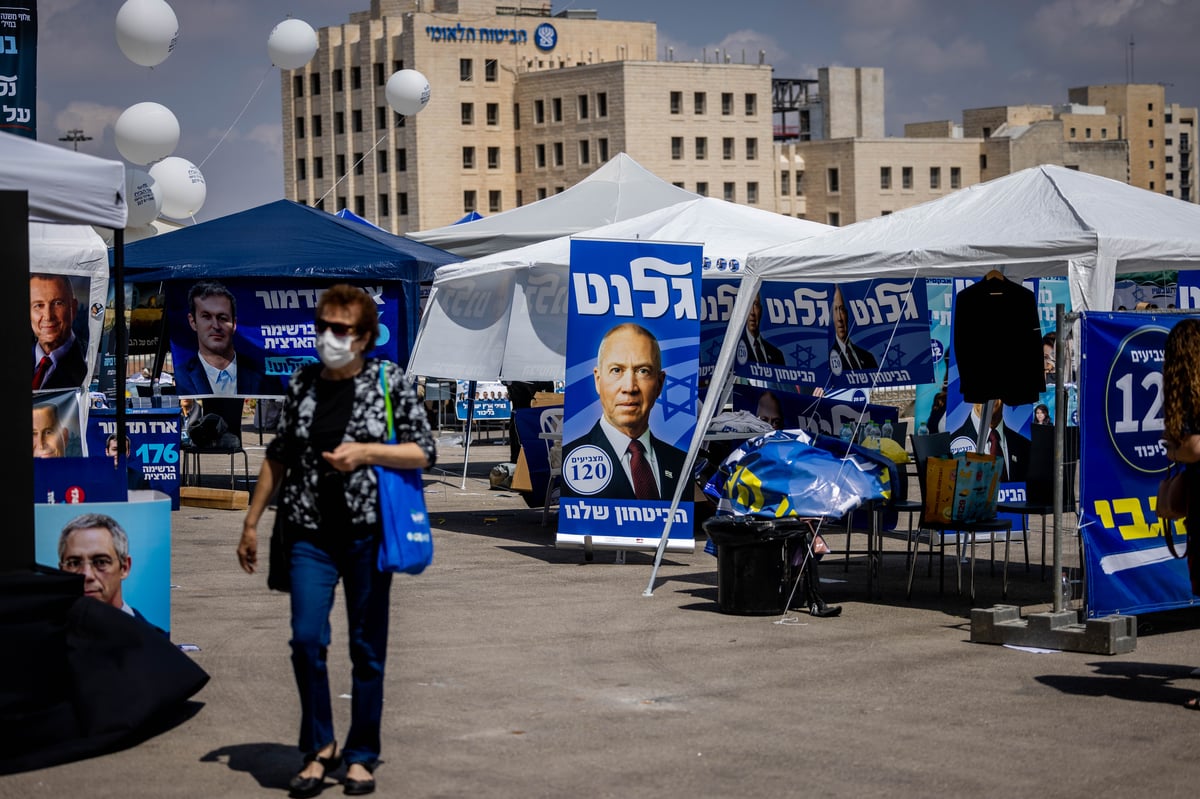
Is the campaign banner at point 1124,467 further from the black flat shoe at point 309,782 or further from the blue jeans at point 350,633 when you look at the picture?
the black flat shoe at point 309,782

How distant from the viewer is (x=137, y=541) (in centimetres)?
791

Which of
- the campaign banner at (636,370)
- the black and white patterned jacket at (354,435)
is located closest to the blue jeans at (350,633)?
the black and white patterned jacket at (354,435)

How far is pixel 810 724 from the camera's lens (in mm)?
7512

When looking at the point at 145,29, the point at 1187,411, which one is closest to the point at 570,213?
the point at 145,29

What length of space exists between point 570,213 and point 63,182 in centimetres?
1408

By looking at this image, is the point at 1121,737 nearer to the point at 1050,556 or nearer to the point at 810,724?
the point at 810,724

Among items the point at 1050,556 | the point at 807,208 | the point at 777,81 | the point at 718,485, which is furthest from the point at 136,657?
the point at 777,81

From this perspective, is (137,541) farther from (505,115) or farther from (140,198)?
(505,115)

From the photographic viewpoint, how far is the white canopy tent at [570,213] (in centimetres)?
2098

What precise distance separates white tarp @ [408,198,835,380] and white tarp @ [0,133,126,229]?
25.2 ft

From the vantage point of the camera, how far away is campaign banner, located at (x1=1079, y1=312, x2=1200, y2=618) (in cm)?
948

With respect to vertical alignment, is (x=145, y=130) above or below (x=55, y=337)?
above

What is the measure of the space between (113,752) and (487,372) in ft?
31.4

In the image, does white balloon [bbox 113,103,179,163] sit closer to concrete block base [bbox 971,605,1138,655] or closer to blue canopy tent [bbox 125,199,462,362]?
blue canopy tent [bbox 125,199,462,362]
